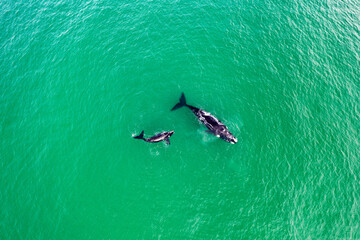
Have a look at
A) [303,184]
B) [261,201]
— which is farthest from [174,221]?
[303,184]

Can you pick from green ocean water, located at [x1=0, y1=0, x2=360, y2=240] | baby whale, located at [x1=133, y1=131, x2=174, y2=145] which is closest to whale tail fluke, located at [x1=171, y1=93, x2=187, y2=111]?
green ocean water, located at [x1=0, y1=0, x2=360, y2=240]

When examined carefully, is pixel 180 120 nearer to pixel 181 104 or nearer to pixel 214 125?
pixel 181 104

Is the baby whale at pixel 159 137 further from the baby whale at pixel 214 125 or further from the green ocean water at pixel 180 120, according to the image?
the baby whale at pixel 214 125

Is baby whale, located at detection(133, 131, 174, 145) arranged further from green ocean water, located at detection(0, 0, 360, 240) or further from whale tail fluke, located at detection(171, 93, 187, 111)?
whale tail fluke, located at detection(171, 93, 187, 111)

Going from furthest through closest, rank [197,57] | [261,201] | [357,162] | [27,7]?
[27,7], [197,57], [357,162], [261,201]

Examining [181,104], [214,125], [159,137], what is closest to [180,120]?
[181,104]

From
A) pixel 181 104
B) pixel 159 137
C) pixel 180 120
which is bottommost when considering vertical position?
pixel 180 120

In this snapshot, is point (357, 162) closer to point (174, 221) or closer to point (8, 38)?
point (174, 221)

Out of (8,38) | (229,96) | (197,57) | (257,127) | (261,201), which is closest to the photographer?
(261,201)
